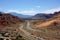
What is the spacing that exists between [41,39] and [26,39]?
3.17 m

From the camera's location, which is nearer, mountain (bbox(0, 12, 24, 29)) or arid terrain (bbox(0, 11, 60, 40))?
arid terrain (bbox(0, 11, 60, 40))

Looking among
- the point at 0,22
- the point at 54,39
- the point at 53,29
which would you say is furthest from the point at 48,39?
the point at 0,22

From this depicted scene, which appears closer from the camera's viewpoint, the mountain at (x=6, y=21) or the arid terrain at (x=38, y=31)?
the arid terrain at (x=38, y=31)

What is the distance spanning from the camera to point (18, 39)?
35.1m

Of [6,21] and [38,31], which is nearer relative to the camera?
[38,31]

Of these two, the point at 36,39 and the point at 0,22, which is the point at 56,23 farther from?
the point at 0,22

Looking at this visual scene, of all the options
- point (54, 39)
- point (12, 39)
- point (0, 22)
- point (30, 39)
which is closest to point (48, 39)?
point (54, 39)

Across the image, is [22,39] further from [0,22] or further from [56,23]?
[0,22]

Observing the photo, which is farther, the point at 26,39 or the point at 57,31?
the point at 57,31

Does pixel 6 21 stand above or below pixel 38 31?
above

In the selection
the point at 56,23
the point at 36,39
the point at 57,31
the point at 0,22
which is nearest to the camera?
the point at 36,39

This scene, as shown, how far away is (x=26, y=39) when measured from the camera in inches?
1420

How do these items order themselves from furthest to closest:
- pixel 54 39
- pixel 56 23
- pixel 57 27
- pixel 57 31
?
pixel 56 23
pixel 57 27
pixel 57 31
pixel 54 39

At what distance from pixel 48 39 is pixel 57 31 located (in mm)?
8881
